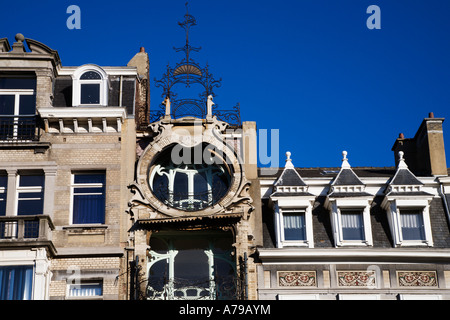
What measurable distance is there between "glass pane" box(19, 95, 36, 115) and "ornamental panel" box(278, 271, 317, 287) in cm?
1033

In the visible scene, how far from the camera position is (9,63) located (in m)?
35.2

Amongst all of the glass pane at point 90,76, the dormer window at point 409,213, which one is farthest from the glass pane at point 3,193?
the dormer window at point 409,213

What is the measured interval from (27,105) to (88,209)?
178 inches

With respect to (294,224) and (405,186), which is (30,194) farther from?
(405,186)

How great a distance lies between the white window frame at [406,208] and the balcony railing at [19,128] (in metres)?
12.3

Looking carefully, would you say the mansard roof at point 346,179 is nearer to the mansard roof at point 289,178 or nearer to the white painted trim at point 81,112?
the mansard roof at point 289,178

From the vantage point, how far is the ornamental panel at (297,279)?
32.5 meters

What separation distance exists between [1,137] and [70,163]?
8.71 ft

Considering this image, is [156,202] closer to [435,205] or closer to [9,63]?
[9,63]

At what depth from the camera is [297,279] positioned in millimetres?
32562

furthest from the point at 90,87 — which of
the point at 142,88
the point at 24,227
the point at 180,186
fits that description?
the point at 24,227

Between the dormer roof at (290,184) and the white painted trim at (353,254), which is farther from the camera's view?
the dormer roof at (290,184)

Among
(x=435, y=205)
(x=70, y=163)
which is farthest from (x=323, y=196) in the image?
(x=70, y=163)

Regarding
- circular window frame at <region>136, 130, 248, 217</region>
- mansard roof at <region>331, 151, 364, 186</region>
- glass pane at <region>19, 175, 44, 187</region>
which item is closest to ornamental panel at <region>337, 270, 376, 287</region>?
mansard roof at <region>331, 151, 364, 186</region>
